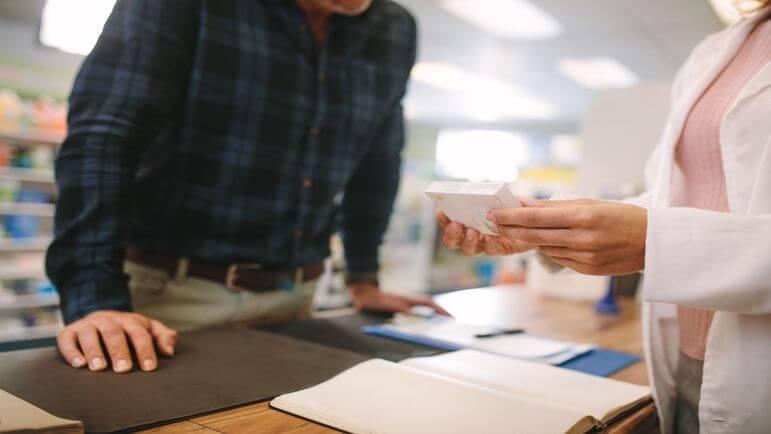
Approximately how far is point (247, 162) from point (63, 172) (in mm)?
382

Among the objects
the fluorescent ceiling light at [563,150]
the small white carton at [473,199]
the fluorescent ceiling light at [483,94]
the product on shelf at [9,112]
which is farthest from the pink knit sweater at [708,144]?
the fluorescent ceiling light at [563,150]

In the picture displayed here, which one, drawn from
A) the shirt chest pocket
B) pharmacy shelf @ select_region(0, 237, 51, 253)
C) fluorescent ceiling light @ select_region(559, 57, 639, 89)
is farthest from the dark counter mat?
fluorescent ceiling light @ select_region(559, 57, 639, 89)

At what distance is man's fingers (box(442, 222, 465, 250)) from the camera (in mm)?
975

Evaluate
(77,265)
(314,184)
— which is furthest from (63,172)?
(314,184)

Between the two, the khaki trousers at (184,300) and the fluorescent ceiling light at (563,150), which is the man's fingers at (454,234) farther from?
the fluorescent ceiling light at (563,150)

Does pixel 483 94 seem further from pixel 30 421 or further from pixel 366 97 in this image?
pixel 30 421

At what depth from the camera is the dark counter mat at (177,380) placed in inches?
26.3

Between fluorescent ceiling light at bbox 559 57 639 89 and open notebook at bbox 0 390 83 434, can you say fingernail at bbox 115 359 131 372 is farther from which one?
fluorescent ceiling light at bbox 559 57 639 89

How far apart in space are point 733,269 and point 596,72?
290 inches

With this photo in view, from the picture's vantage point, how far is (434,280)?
922 cm

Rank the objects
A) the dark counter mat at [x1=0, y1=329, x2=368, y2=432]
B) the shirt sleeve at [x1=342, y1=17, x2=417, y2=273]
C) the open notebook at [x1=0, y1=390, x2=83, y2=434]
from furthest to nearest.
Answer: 1. the shirt sleeve at [x1=342, y1=17, x2=417, y2=273]
2. the dark counter mat at [x1=0, y1=329, x2=368, y2=432]
3. the open notebook at [x1=0, y1=390, x2=83, y2=434]

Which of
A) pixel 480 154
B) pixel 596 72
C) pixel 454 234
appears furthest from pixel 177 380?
pixel 480 154

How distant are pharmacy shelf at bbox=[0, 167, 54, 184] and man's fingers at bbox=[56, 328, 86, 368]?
4283mm

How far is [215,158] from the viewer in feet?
4.37
